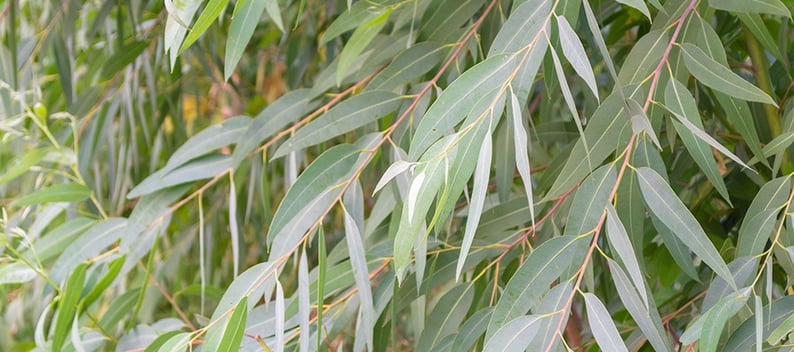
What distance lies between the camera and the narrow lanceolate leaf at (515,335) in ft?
1.81

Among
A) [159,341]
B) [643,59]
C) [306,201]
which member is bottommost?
[159,341]

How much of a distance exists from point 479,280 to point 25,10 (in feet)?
3.58

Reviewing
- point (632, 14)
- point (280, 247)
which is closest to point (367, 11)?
point (280, 247)

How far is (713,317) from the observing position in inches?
21.5

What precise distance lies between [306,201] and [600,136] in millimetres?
236

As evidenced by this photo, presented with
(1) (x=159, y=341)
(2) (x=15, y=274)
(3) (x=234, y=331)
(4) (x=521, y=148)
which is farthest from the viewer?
(2) (x=15, y=274)

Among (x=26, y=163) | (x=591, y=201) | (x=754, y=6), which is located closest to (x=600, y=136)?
(x=591, y=201)

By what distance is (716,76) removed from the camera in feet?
2.14

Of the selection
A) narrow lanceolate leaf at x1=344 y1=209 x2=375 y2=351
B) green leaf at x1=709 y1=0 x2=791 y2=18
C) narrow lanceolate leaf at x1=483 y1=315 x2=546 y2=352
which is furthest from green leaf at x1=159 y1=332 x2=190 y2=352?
green leaf at x1=709 y1=0 x2=791 y2=18

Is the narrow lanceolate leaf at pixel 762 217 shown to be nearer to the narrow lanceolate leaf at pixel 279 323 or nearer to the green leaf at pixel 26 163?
the narrow lanceolate leaf at pixel 279 323

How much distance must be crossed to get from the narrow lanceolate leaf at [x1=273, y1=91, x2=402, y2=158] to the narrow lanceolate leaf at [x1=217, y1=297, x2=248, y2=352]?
0.58 ft

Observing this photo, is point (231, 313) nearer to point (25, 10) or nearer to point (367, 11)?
point (367, 11)

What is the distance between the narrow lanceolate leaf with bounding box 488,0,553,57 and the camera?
589 mm

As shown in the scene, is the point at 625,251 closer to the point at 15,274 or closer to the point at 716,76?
the point at 716,76
